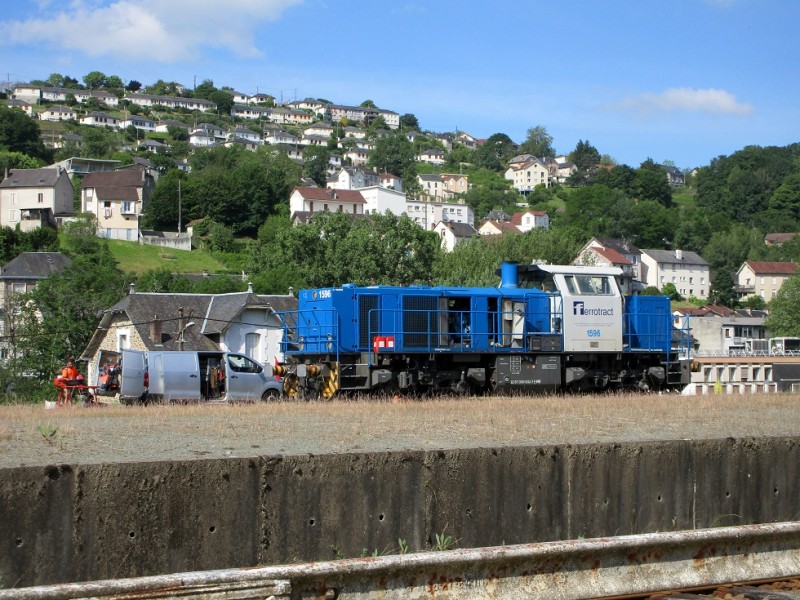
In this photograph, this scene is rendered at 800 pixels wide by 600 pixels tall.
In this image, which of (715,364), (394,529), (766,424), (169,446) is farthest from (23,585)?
(715,364)

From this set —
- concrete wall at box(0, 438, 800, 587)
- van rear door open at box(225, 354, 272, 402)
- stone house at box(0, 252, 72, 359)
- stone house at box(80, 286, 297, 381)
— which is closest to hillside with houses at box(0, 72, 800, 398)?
stone house at box(0, 252, 72, 359)

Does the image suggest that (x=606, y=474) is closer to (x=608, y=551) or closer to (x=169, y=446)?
(x=608, y=551)

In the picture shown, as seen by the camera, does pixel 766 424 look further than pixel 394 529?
Yes

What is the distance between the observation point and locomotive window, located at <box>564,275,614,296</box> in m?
25.0

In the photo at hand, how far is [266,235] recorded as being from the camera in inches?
4911

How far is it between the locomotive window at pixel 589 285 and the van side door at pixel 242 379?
9082mm

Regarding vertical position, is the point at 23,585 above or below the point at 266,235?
below

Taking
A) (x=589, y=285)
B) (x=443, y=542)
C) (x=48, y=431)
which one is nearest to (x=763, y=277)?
(x=589, y=285)

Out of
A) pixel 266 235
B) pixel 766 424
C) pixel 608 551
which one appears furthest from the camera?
pixel 266 235

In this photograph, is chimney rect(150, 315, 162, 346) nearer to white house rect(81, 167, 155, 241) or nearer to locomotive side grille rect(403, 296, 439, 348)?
locomotive side grille rect(403, 296, 439, 348)

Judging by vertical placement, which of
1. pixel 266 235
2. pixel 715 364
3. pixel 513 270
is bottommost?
pixel 715 364

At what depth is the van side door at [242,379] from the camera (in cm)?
2639

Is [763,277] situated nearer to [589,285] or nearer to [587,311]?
[589,285]

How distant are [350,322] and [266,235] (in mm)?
102616
